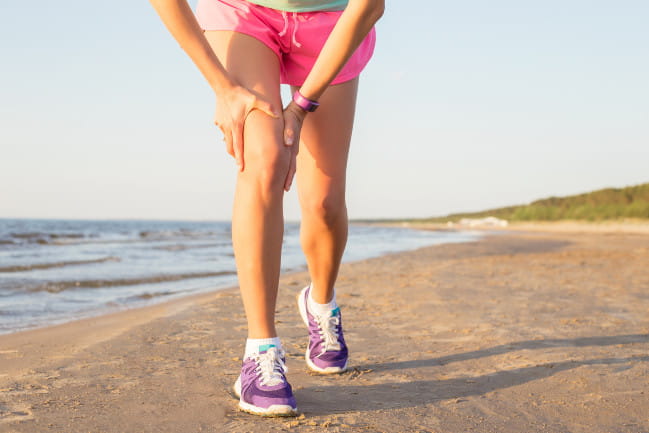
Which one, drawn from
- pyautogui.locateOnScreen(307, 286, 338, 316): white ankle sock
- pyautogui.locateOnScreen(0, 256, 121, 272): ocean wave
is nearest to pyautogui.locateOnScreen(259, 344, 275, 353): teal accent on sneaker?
pyautogui.locateOnScreen(307, 286, 338, 316): white ankle sock

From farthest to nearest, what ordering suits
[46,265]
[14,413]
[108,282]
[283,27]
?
[46,265], [108,282], [283,27], [14,413]

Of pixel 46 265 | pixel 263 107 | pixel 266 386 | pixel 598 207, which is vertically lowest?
pixel 46 265

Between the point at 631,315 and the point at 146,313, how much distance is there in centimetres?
328

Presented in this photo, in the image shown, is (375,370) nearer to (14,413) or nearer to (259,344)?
(259,344)

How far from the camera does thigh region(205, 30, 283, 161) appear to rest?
6.05ft

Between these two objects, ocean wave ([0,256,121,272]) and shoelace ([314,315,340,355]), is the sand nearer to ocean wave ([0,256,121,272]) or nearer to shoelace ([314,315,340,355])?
shoelace ([314,315,340,355])

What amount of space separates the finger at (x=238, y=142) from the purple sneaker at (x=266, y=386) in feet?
2.00

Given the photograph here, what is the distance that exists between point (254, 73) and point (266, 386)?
A: 103cm

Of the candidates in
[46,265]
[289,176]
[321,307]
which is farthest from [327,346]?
[46,265]

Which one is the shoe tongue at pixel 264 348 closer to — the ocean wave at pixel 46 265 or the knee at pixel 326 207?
the knee at pixel 326 207

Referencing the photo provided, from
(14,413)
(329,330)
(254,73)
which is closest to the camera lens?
(14,413)

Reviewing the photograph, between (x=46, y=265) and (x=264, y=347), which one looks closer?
(x=264, y=347)

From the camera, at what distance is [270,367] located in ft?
5.92

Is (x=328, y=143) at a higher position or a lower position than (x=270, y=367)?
higher
